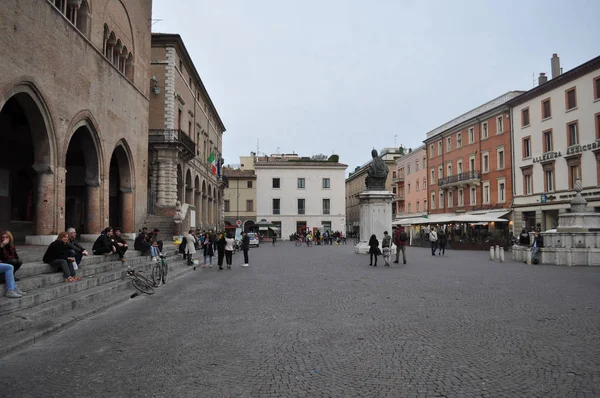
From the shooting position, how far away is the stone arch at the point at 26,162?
14.7 metres

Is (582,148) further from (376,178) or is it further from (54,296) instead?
(54,296)

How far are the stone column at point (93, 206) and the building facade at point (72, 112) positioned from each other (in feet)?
0.14

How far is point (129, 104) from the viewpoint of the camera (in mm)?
23203

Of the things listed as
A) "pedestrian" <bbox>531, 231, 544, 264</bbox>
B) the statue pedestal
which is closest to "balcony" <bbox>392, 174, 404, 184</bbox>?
the statue pedestal

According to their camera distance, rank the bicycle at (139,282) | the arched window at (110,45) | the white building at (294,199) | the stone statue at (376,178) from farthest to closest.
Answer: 1. the white building at (294,199)
2. the stone statue at (376,178)
3. the arched window at (110,45)
4. the bicycle at (139,282)

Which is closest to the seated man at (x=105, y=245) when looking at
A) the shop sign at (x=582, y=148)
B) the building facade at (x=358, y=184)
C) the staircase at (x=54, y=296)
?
the staircase at (x=54, y=296)

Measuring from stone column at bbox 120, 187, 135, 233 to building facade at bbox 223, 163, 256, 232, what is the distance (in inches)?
1764

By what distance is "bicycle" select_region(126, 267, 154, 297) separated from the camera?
11172mm

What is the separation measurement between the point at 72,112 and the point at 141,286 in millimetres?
8940

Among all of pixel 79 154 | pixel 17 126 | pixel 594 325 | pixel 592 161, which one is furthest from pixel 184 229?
pixel 592 161

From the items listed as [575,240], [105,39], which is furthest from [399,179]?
[105,39]

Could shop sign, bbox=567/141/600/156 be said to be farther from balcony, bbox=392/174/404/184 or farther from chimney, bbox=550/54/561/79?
balcony, bbox=392/174/404/184

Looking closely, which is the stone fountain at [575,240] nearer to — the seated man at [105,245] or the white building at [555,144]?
the white building at [555,144]

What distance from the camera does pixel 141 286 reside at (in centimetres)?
1130
